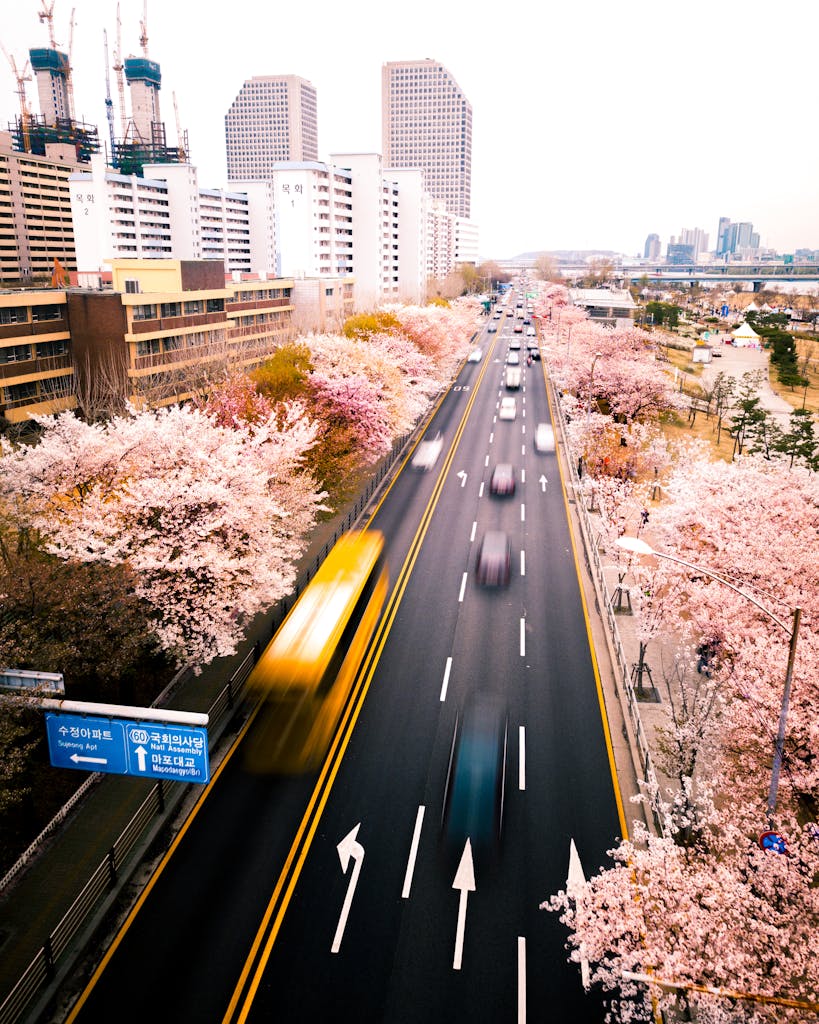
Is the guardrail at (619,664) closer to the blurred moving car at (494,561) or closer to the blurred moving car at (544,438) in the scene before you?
the blurred moving car at (494,561)

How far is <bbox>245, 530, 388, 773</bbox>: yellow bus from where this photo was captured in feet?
74.3

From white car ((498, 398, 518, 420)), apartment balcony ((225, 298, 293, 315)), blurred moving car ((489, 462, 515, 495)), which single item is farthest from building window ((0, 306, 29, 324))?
white car ((498, 398, 518, 420))

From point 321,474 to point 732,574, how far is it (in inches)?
850

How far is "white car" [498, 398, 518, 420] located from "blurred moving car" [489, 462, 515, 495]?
20.9 metres

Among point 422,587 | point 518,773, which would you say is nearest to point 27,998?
point 518,773

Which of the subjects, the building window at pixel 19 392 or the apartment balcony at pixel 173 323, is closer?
the building window at pixel 19 392

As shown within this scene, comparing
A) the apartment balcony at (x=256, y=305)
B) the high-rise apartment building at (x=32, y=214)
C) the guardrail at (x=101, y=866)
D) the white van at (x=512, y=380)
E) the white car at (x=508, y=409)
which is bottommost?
the guardrail at (x=101, y=866)

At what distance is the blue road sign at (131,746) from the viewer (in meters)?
15.7

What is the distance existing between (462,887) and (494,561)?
1994 centimetres

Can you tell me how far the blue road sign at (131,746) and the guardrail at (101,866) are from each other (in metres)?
2.45

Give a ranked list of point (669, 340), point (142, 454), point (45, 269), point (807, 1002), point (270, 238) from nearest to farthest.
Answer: point (807, 1002) → point (142, 454) → point (669, 340) → point (45, 269) → point (270, 238)

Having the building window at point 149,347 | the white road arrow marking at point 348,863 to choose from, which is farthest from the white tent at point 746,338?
the white road arrow marking at point 348,863

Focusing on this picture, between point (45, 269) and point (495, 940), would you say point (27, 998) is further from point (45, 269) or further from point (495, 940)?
point (45, 269)

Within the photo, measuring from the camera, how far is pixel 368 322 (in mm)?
67625
